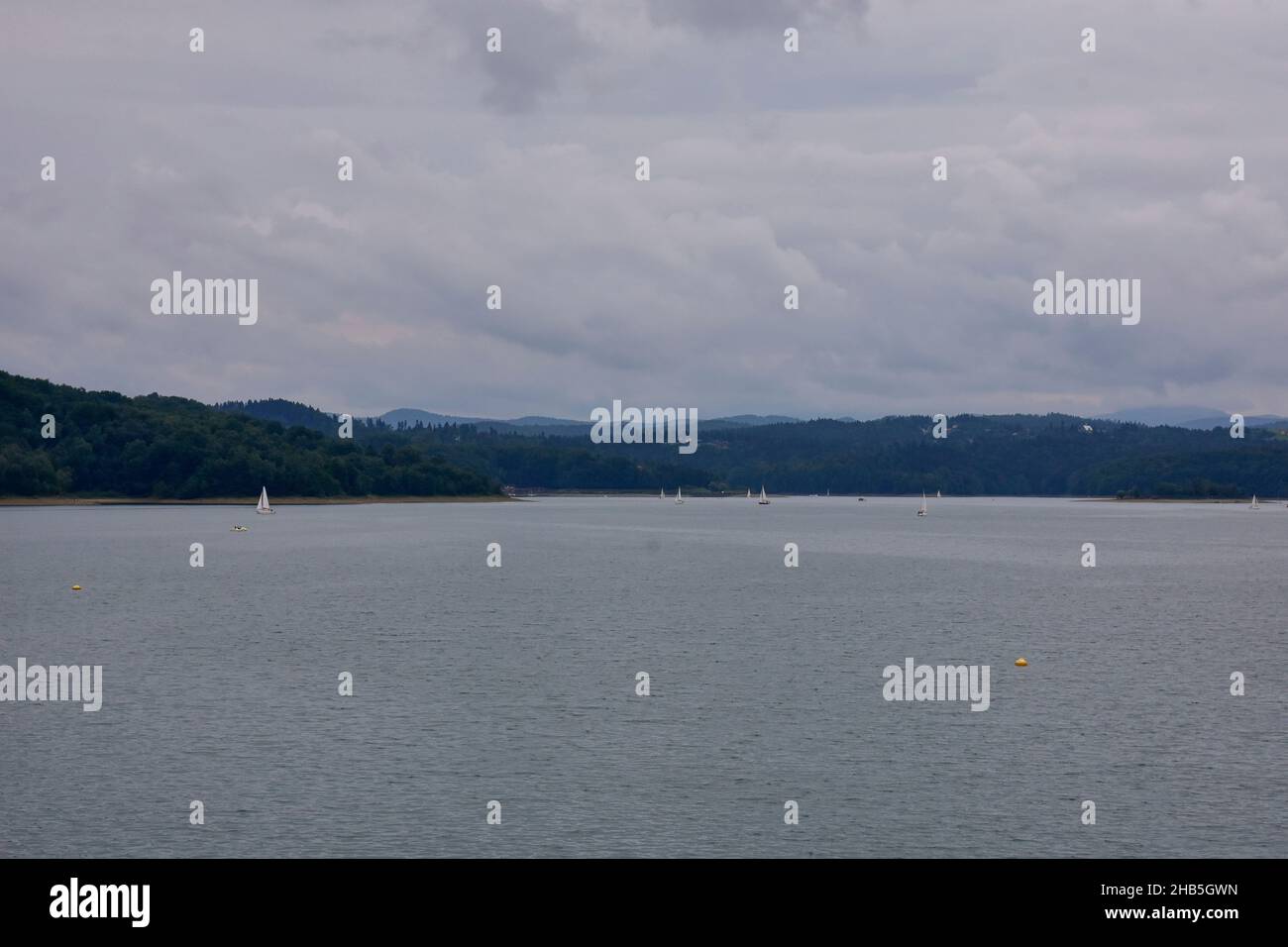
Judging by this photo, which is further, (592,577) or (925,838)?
(592,577)
